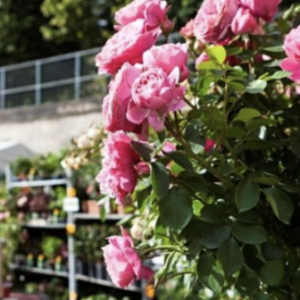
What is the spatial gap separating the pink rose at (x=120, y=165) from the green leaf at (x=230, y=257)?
17cm

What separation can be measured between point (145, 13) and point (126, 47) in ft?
0.37

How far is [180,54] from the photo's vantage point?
38.0 inches

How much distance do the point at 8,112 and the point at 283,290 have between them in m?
9.30

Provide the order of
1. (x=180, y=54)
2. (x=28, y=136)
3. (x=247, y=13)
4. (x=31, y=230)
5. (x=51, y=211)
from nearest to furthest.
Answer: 1. (x=180, y=54)
2. (x=247, y=13)
3. (x=51, y=211)
4. (x=31, y=230)
5. (x=28, y=136)

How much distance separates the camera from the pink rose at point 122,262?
104 centimetres

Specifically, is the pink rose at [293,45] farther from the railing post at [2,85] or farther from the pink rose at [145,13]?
the railing post at [2,85]

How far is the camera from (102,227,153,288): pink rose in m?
1.04

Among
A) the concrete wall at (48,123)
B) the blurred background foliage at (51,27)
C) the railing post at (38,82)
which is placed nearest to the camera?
the concrete wall at (48,123)

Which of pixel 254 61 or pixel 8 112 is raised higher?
pixel 254 61

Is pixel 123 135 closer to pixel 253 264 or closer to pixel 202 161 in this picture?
pixel 202 161

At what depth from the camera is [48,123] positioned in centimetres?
934

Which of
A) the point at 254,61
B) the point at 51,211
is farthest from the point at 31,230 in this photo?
the point at 254,61

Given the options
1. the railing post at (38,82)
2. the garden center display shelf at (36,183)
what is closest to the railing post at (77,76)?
the railing post at (38,82)

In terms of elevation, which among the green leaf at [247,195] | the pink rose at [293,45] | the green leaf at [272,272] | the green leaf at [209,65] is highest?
the pink rose at [293,45]
